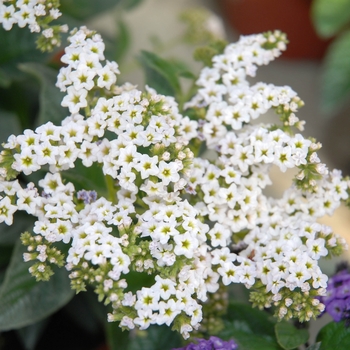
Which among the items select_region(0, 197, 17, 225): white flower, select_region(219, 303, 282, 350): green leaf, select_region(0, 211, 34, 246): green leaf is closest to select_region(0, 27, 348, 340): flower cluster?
select_region(0, 197, 17, 225): white flower

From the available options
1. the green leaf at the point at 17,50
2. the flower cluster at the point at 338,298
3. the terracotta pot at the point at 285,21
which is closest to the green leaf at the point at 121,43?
the green leaf at the point at 17,50

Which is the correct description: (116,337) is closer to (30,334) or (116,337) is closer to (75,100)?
(30,334)

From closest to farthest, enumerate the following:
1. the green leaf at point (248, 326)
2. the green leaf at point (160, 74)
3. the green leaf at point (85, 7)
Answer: the green leaf at point (248, 326) → the green leaf at point (160, 74) → the green leaf at point (85, 7)

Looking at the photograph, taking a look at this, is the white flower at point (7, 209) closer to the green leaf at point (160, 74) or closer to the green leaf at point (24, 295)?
the green leaf at point (24, 295)

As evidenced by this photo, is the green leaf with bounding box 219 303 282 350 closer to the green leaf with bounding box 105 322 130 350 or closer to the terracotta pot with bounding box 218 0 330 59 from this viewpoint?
the green leaf with bounding box 105 322 130 350

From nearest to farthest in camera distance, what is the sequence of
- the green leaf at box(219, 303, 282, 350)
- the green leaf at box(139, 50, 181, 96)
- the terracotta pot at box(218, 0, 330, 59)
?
the green leaf at box(219, 303, 282, 350)
the green leaf at box(139, 50, 181, 96)
the terracotta pot at box(218, 0, 330, 59)

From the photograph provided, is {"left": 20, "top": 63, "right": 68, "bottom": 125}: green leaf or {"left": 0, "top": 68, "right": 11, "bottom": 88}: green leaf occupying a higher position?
{"left": 0, "top": 68, "right": 11, "bottom": 88}: green leaf

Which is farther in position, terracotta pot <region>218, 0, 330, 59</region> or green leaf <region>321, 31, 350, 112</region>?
terracotta pot <region>218, 0, 330, 59</region>
